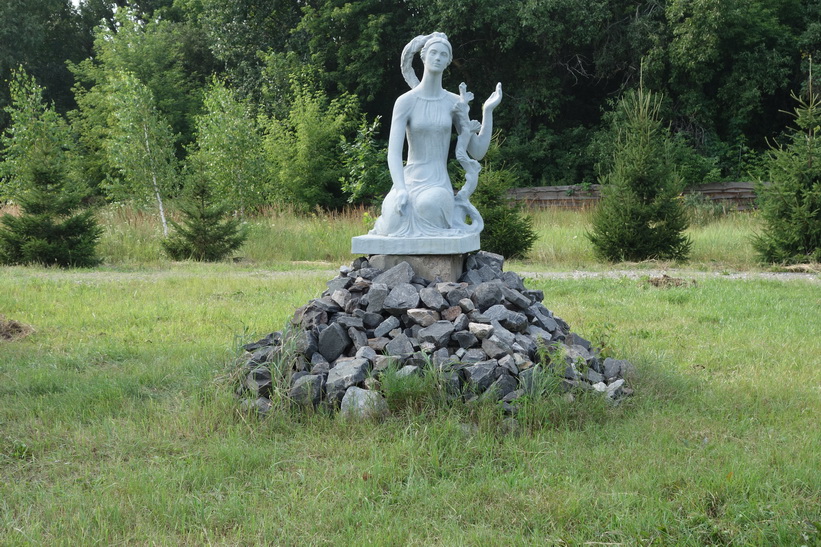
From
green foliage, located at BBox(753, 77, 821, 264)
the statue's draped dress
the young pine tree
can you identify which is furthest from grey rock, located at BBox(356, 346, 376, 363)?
green foliage, located at BBox(753, 77, 821, 264)

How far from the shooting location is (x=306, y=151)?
71.2 ft

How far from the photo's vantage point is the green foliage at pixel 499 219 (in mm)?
13180

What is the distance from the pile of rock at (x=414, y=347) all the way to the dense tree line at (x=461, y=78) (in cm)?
1307

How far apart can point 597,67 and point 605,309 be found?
1716 cm

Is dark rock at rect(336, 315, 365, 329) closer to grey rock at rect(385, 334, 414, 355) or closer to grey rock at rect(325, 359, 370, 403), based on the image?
grey rock at rect(385, 334, 414, 355)

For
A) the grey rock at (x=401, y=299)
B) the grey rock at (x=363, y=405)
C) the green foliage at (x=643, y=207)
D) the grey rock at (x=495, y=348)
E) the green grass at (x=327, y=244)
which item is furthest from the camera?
the green foliage at (x=643, y=207)

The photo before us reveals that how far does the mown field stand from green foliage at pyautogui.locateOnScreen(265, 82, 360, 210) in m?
15.3

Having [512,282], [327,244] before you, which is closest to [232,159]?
[327,244]

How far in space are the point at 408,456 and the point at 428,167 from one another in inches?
116

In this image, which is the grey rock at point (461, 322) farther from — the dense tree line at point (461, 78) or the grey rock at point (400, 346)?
the dense tree line at point (461, 78)

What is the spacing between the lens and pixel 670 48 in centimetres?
2083

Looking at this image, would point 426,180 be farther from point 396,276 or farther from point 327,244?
point 327,244

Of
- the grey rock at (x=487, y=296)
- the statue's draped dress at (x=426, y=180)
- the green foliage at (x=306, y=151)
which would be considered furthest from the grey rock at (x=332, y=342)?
the green foliage at (x=306, y=151)

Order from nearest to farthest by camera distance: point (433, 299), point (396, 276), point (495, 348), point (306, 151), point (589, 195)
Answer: point (495, 348) < point (433, 299) < point (396, 276) < point (306, 151) < point (589, 195)
